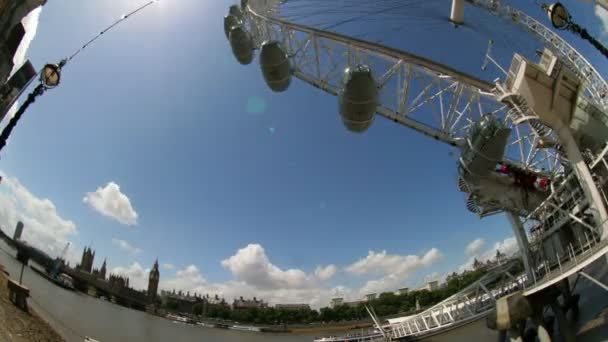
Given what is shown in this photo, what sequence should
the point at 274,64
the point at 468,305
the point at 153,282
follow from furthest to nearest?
the point at 153,282, the point at 468,305, the point at 274,64

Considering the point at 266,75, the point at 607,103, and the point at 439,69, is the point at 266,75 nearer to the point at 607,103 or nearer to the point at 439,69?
the point at 439,69

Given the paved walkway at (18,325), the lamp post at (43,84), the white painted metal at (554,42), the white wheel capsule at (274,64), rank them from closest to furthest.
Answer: the lamp post at (43,84), the paved walkway at (18,325), the white wheel capsule at (274,64), the white painted metal at (554,42)

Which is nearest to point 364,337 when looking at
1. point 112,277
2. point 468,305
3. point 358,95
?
point 468,305

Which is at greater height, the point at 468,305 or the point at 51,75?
the point at 51,75

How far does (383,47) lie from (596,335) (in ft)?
47.1

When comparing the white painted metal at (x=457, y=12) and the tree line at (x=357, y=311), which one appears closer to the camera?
the white painted metal at (x=457, y=12)

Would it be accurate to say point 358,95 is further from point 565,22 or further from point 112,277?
point 112,277

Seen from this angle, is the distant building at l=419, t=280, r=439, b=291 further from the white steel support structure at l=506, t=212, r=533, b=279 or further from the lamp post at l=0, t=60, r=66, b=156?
the lamp post at l=0, t=60, r=66, b=156

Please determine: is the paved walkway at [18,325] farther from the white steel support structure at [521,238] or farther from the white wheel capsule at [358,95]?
the white steel support structure at [521,238]

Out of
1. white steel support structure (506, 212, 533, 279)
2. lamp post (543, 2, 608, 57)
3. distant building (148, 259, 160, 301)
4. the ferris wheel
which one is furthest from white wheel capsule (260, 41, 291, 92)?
distant building (148, 259, 160, 301)

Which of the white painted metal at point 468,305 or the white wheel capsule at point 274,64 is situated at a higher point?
the white wheel capsule at point 274,64

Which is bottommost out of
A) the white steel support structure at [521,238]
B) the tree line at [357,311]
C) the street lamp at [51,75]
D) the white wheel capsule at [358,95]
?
the tree line at [357,311]

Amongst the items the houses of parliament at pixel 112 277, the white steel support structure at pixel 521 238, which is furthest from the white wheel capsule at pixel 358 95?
the houses of parliament at pixel 112 277

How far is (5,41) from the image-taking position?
21.7 feet
